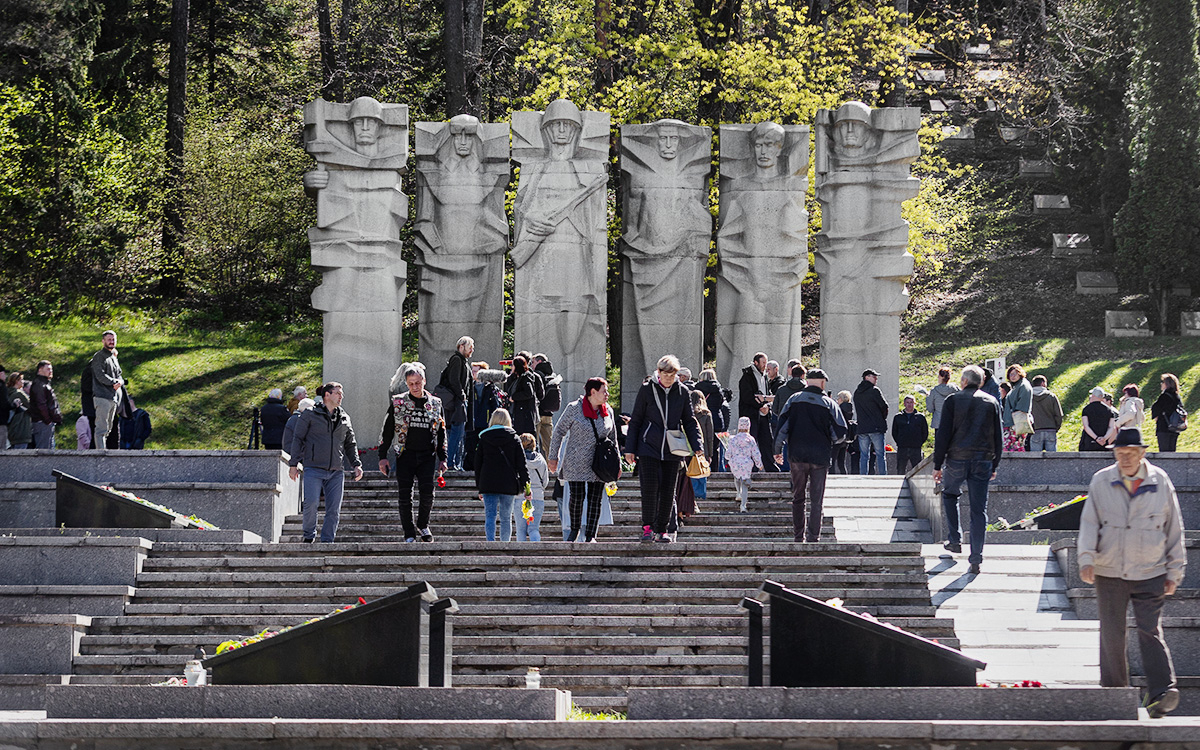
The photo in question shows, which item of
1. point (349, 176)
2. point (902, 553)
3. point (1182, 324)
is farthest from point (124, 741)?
point (1182, 324)

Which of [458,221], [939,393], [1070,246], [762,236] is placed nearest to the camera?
[939,393]

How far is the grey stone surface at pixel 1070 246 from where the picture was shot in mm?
38562

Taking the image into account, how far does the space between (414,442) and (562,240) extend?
7933 mm

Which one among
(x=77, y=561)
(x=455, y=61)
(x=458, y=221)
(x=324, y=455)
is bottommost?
(x=77, y=561)

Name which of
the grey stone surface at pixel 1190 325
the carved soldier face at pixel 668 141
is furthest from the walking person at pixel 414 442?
the grey stone surface at pixel 1190 325

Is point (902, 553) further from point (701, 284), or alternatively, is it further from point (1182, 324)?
point (1182, 324)

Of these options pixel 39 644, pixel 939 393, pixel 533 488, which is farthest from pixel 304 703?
pixel 939 393

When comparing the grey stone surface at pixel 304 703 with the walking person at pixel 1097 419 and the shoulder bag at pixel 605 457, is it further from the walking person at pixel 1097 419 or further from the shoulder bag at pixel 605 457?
the walking person at pixel 1097 419

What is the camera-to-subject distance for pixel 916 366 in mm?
32125

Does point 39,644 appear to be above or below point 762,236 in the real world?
below

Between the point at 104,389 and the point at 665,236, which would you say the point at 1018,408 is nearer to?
the point at 665,236

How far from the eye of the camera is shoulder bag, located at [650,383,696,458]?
1233 cm

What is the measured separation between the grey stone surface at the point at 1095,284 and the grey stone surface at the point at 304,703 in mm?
30555

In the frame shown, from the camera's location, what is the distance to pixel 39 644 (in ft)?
36.7
